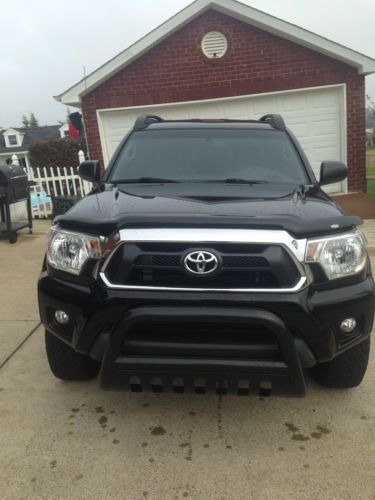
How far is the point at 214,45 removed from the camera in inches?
406

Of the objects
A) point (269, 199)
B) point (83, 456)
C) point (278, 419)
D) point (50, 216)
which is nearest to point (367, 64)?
point (50, 216)

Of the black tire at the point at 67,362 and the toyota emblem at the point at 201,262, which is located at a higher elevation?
the toyota emblem at the point at 201,262

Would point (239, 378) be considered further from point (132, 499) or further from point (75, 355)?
point (75, 355)

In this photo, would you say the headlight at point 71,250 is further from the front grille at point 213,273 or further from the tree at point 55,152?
the tree at point 55,152

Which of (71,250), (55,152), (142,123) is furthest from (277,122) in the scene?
(55,152)

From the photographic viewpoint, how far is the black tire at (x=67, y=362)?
8.84 ft

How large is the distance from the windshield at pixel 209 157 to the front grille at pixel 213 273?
1.14 meters

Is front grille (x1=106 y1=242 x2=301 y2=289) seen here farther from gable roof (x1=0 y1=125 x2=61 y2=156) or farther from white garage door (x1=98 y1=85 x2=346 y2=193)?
gable roof (x1=0 y1=125 x2=61 y2=156)

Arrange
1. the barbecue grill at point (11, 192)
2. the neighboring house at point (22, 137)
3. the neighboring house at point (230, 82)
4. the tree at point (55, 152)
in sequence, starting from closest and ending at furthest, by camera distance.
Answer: the barbecue grill at point (11, 192) → the neighboring house at point (230, 82) → the tree at point (55, 152) → the neighboring house at point (22, 137)

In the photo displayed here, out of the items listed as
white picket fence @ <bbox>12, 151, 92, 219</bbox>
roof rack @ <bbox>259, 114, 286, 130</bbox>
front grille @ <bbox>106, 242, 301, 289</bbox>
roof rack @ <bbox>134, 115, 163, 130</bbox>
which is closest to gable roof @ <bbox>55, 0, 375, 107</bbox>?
white picket fence @ <bbox>12, 151, 92, 219</bbox>

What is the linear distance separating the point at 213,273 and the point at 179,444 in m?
1.01

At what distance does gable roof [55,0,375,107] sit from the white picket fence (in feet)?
6.70

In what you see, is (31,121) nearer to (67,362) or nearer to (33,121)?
(33,121)

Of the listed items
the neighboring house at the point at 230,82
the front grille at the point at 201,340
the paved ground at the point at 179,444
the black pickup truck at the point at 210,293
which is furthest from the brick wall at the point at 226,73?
the front grille at the point at 201,340
